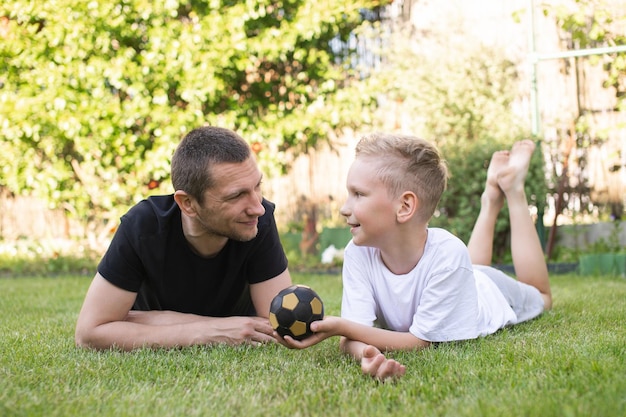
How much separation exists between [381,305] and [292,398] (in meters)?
1.16

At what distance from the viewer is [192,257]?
329 cm

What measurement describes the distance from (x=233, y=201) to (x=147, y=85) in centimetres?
583

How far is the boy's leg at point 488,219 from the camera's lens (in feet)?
14.2

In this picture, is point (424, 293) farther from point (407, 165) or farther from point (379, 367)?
point (379, 367)

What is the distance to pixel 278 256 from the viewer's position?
3461 mm

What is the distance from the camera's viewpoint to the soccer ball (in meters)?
2.74

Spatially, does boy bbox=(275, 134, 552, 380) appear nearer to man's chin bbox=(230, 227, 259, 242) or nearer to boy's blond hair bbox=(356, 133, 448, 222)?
boy's blond hair bbox=(356, 133, 448, 222)

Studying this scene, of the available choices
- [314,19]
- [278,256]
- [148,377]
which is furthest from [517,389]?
[314,19]

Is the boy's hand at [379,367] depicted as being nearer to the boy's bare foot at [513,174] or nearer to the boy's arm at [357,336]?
the boy's arm at [357,336]

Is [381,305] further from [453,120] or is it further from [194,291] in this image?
[453,120]

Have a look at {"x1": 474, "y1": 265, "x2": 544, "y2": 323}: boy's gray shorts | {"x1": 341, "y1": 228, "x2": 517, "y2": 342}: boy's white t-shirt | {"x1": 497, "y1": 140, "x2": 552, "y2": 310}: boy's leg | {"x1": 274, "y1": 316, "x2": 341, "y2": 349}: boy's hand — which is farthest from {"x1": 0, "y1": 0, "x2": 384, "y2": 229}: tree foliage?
{"x1": 274, "y1": 316, "x2": 341, "y2": 349}: boy's hand

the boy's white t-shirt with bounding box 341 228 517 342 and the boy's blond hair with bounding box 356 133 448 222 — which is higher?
the boy's blond hair with bounding box 356 133 448 222

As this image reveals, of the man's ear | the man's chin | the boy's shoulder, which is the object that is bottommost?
the boy's shoulder

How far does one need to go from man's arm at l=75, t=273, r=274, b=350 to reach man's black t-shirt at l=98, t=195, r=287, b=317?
0.28 feet
